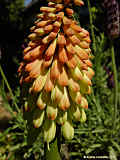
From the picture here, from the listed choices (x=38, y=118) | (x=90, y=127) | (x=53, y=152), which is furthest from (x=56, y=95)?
(x=90, y=127)

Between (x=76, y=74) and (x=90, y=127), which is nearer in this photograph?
(x=76, y=74)

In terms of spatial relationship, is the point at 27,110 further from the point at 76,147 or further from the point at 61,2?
the point at 76,147

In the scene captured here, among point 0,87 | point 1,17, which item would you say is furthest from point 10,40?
point 0,87

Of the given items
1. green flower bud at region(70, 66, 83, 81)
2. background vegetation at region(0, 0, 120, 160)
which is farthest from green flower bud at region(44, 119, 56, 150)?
background vegetation at region(0, 0, 120, 160)

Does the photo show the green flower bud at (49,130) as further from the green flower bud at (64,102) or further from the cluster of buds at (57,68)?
the green flower bud at (64,102)

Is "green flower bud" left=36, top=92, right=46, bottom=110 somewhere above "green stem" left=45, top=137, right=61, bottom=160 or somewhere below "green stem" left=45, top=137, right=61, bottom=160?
above

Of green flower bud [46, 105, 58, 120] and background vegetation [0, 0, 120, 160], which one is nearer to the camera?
green flower bud [46, 105, 58, 120]

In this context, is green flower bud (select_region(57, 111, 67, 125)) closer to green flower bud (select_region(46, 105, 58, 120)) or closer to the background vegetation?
green flower bud (select_region(46, 105, 58, 120))

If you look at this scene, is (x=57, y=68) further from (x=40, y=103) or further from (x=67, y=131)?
(x=67, y=131)

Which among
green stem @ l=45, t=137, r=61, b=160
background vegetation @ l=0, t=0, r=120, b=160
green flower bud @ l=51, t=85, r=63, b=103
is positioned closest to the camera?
green flower bud @ l=51, t=85, r=63, b=103

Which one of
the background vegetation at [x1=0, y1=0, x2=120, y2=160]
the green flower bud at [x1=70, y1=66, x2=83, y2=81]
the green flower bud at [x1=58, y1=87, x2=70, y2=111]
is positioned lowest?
the background vegetation at [x1=0, y1=0, x2=120, y2=160]
